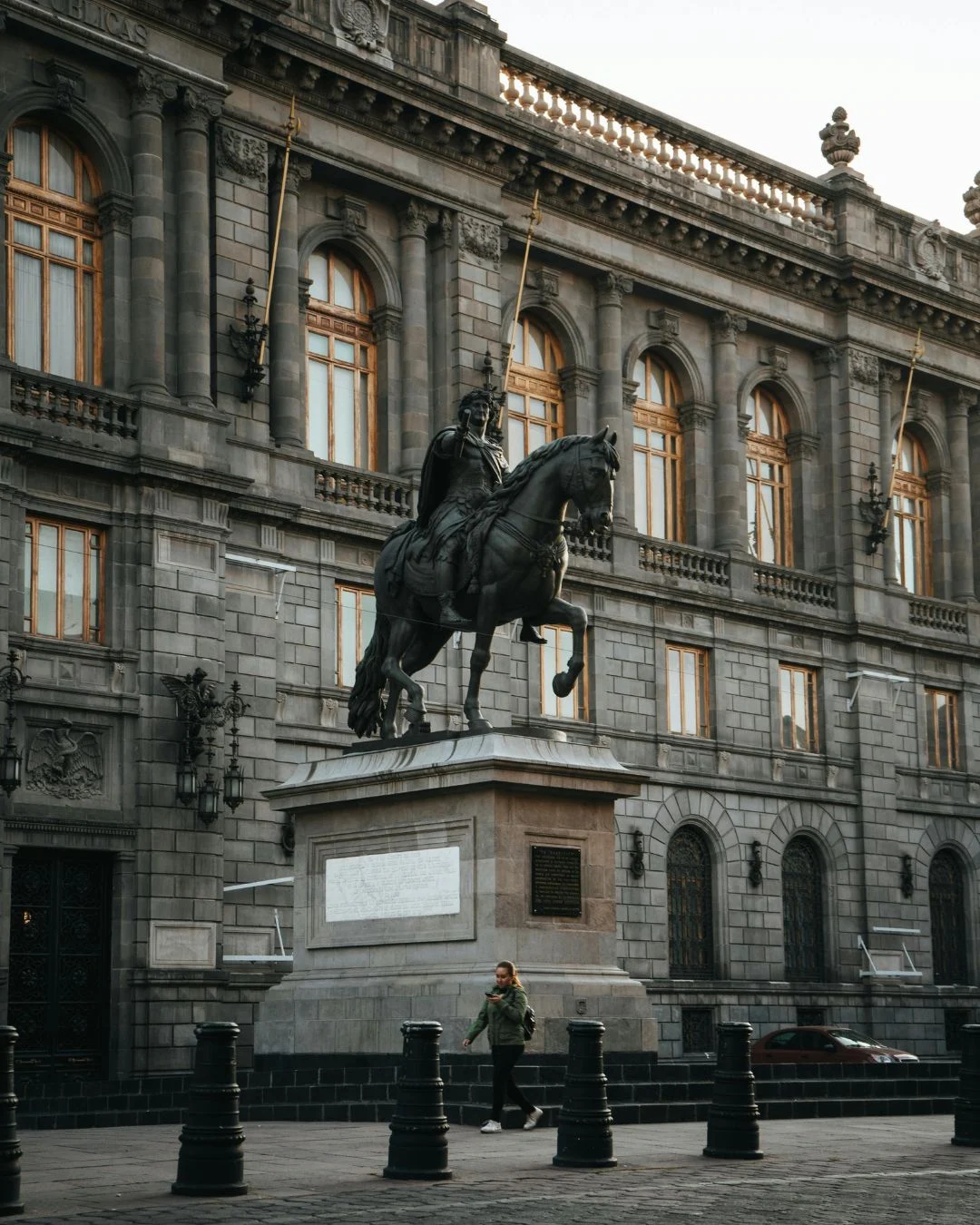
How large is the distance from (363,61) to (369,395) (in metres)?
6.96

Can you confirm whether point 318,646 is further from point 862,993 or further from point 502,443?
point 862,993

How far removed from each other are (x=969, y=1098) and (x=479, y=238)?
2748cm

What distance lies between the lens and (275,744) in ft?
126

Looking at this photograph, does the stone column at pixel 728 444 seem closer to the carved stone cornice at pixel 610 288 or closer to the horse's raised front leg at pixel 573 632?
the carved stone cornice at pixel 610 288

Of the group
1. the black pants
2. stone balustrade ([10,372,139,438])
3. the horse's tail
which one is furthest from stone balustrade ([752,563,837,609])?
the black pants

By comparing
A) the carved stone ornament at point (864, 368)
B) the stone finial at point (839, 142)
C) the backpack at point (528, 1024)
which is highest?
the stone finial at point (839, 142)

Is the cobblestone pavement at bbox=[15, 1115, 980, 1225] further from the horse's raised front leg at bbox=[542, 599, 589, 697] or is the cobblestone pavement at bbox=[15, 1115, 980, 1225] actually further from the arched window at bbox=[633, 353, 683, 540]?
the arched window at bbox=[633, 353, 683, 540]

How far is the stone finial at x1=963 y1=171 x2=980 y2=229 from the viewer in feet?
198

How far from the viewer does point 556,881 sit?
2427cm

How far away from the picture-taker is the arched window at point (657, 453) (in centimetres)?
4938

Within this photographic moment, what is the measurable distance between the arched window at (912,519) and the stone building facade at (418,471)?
13 cm

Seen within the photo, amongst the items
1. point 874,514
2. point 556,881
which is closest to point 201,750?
point 556,881

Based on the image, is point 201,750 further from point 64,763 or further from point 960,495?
point 960,495

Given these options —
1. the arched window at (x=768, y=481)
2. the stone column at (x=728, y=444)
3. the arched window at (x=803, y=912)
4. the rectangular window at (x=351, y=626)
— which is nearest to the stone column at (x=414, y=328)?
the rectangular window at (x=351, y=626)
